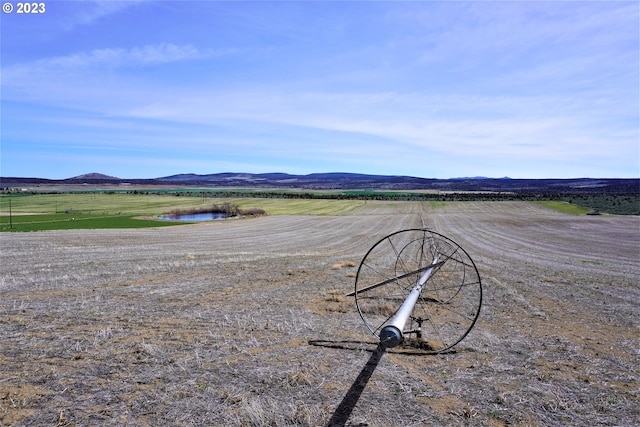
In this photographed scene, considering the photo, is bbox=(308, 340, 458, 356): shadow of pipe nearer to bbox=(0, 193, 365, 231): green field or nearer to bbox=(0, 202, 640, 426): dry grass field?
bbox=(0, 202, 640, 426): dry grass field

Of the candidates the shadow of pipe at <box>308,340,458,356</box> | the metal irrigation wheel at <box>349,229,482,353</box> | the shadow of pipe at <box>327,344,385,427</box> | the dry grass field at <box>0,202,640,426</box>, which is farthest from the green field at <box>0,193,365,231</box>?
the shadow of pipe at <box>327,344,385,427</box>

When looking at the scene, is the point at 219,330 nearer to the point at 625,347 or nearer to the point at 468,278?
the point at 625,347

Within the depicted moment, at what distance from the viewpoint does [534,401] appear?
8906 mm

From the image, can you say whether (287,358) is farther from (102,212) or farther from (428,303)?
(102,212)

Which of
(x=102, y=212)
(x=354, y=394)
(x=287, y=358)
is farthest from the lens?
(x=102, y=212)

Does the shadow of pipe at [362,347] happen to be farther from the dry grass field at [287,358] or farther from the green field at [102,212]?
the green field at [102,212]

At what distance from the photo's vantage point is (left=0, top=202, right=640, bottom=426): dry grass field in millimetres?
8430

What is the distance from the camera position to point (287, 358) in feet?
36.6

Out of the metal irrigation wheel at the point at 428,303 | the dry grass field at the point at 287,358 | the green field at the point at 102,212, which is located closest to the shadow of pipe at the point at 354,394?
the dry grass field at the point at 287,358

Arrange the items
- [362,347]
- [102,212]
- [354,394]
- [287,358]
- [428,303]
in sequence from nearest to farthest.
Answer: [354,394]
[287,358]
[362,347]
[428,303]
[102,212]

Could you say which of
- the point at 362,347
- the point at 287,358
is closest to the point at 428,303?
the point at 362,347

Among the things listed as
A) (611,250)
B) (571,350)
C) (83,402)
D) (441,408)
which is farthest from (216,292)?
(611,250)

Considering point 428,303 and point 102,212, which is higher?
point 428,303

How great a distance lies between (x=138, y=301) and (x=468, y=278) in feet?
56.8
